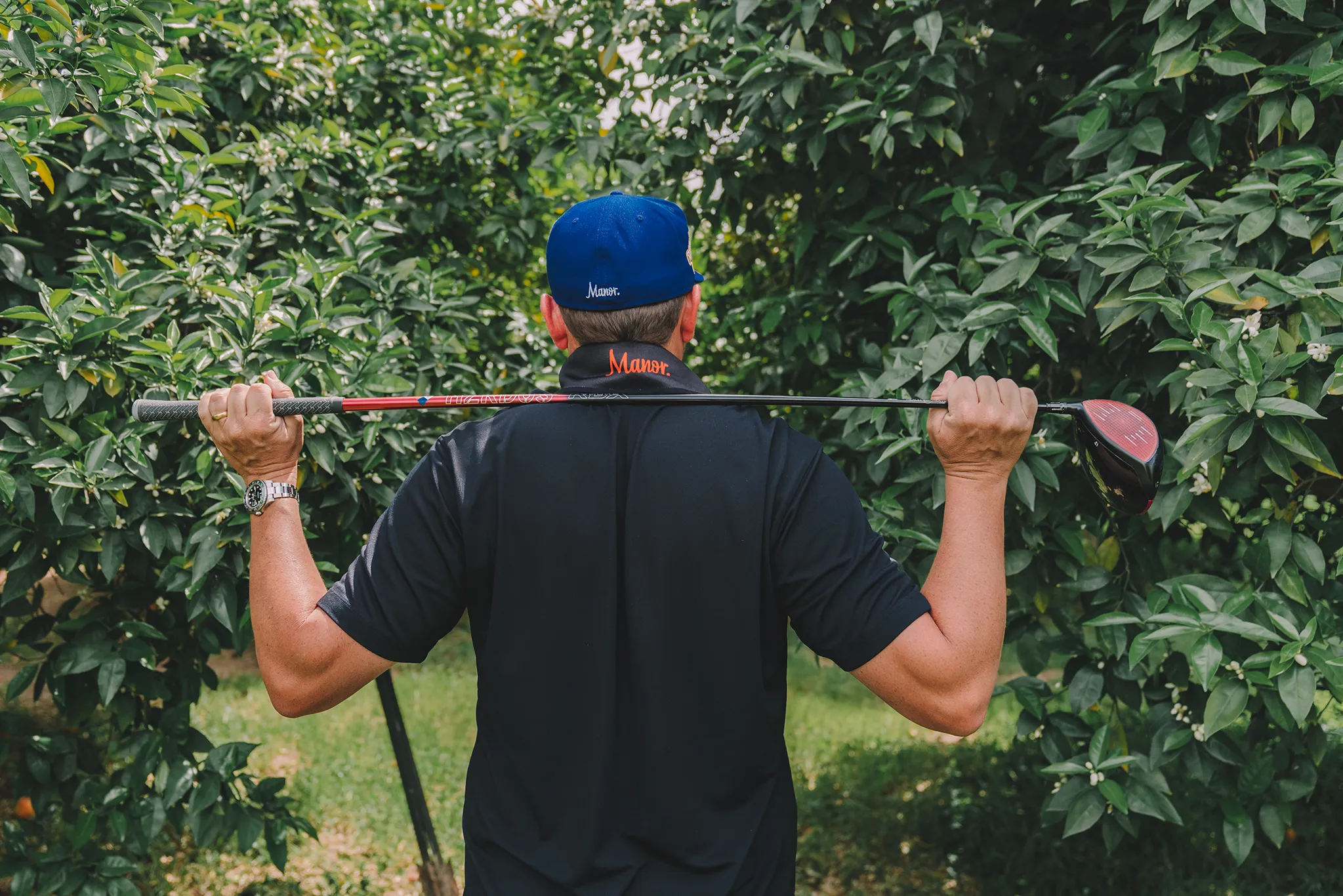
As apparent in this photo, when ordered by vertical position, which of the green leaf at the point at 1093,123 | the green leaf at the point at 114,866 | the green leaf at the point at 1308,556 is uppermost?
the green leaf at the point at 1093,123

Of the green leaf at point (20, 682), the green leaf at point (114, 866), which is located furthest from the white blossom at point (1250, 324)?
the green leaf at point (114, 866)

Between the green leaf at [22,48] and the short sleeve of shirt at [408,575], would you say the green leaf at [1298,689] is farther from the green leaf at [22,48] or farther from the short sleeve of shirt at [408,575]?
the green leaf at [22,48]

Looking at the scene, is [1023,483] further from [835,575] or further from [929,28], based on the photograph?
[929,28]

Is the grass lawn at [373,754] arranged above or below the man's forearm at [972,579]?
below

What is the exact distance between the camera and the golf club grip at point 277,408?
1.73m

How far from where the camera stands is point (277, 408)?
1.73 m

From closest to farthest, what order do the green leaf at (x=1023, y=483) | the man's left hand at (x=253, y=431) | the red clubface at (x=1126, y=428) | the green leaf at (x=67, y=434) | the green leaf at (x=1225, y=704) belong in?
the man's left hand at (x=253, y=431) < the red clubface at (x=1126, y=428) < the green leaf at (x=1225, y=704) < the green leaf at (x=1023, y=483) < the green leaf at (x=67, y=434)

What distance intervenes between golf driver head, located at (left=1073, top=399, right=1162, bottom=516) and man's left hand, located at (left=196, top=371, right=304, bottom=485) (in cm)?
143

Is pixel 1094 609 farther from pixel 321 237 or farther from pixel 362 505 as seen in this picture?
pixel 321 237

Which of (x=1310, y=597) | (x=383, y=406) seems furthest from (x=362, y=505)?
(x=1310, y=597)

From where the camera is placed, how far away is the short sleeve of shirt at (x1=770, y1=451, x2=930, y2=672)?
1.54 meters

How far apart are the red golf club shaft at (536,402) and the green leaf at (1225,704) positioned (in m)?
0.90

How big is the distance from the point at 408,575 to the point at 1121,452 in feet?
4.14

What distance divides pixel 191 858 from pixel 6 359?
3.46 m
